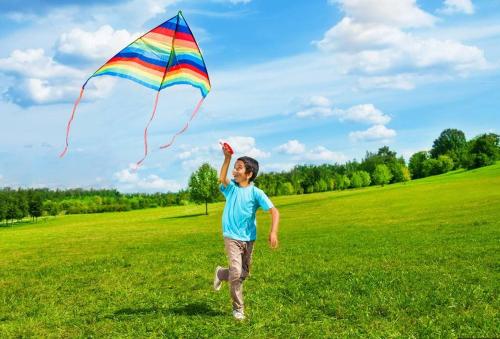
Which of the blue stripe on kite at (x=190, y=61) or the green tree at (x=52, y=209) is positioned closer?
the blue stripe on kite at (x=190, y=61)

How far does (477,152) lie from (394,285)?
5607 inches

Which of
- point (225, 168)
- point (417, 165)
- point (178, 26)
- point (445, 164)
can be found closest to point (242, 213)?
point (225, 168)

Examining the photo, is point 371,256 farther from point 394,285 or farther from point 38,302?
point 38,302

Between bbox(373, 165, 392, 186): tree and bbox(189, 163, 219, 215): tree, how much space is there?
77.3 m

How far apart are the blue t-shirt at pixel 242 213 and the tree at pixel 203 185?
248ft

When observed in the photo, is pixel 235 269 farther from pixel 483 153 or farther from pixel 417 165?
pixel 417 165

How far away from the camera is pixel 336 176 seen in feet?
536

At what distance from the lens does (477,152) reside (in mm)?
141875

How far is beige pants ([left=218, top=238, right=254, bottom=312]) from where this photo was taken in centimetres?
1008

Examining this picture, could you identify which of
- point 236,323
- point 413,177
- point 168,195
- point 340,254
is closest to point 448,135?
point 413,177

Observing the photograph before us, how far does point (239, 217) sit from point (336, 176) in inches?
6139

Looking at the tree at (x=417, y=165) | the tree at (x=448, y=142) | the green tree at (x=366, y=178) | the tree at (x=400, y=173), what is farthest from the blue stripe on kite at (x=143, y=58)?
the tree at (x=448, y=142)

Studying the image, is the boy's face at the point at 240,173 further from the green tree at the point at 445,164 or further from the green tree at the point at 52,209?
the green tree at the point at 52,209

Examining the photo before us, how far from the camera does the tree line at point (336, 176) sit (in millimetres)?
131625
